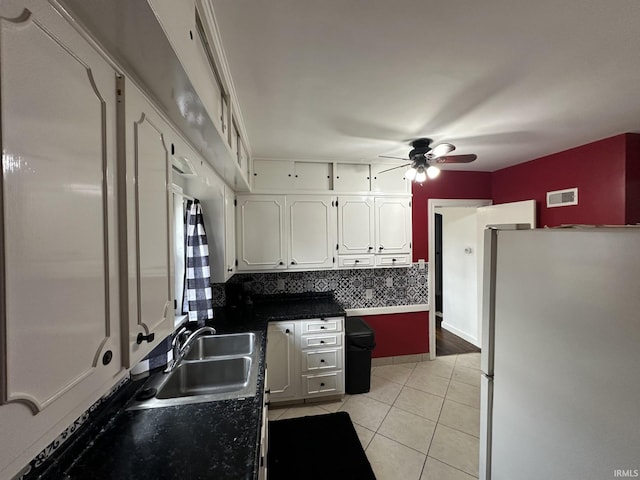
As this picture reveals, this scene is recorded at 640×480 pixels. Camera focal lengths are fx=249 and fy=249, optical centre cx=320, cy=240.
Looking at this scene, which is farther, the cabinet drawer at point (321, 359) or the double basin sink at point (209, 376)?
the cabinet drawer at point (321, 359)

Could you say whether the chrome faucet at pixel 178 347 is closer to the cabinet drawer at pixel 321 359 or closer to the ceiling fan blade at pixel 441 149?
the cabinet drawer at pixel 321 359

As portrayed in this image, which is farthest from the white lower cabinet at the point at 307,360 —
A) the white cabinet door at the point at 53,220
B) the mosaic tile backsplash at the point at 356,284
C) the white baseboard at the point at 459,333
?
the white baseboard at the point at 459,333

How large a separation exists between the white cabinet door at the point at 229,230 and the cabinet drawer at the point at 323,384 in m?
1.27

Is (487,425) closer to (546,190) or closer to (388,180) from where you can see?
(388,180)

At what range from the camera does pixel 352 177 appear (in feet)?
9.32

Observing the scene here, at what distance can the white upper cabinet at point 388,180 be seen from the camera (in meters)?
2.88

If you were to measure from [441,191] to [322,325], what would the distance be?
2.31 metres

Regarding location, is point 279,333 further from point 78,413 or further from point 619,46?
point 619,46

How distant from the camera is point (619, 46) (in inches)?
45.6

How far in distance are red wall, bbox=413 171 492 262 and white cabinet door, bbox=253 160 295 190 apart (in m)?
1.63

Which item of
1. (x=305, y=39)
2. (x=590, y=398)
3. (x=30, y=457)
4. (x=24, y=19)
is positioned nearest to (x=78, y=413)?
(x=30, y=457)

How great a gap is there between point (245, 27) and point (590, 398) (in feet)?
5.94

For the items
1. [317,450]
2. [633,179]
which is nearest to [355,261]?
[317,450]

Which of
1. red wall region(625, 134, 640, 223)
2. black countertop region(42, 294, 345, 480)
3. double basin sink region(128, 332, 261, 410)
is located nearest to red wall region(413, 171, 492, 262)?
red wall region(625, 134, 640, 223)
